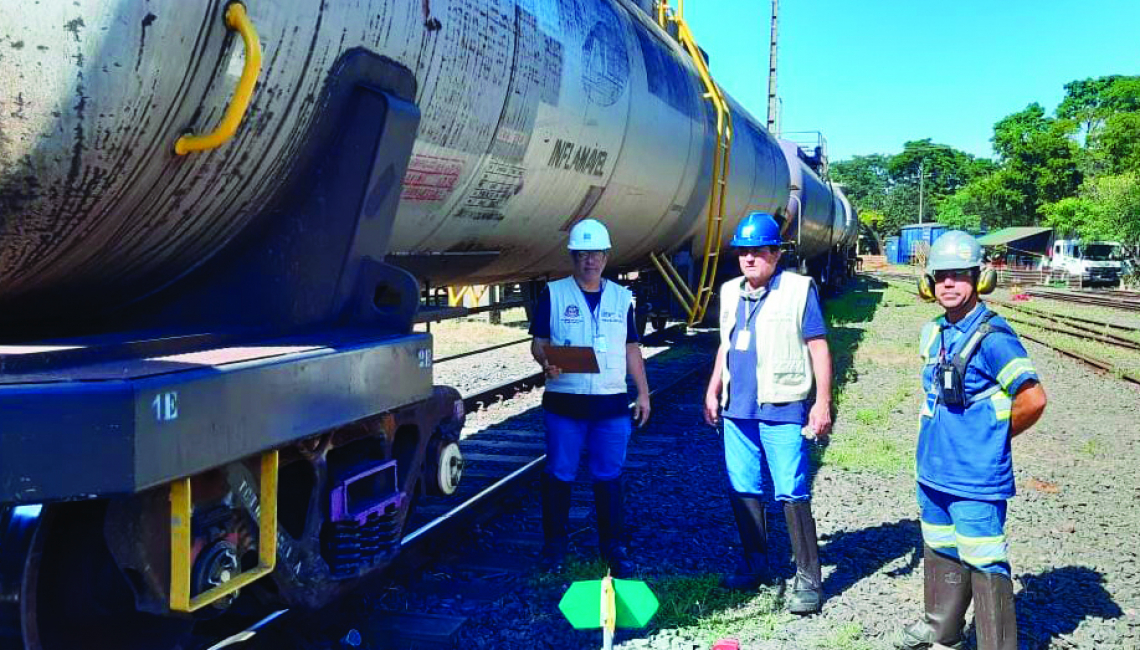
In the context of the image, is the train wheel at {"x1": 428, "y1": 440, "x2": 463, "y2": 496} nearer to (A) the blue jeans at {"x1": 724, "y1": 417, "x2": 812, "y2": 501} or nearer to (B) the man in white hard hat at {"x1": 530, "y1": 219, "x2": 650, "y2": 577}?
(B) the man in white hard hat at {"x1": 530, "y1": 219, "x2": 650, "y2": 577}

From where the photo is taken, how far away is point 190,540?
229 cm

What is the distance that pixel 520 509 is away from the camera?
5672 millimetres

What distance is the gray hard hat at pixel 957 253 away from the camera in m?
3.47

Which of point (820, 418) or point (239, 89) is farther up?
point (239, 89)

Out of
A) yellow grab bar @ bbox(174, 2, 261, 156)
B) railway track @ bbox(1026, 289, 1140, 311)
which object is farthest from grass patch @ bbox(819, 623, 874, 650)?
railway track @ bbox(1026, 289, 1140, 311)

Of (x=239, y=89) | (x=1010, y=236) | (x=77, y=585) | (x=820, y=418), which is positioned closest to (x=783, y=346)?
(x=820, y=418)

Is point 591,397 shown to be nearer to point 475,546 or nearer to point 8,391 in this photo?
point 475,546

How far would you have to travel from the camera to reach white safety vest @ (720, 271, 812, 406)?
4.27 m

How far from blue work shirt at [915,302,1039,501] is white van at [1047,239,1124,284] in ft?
131

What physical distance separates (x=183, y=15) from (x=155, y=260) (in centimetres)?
82

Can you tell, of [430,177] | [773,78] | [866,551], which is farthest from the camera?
[773,78]

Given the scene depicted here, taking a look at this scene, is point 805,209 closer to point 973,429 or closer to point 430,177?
point 973,429

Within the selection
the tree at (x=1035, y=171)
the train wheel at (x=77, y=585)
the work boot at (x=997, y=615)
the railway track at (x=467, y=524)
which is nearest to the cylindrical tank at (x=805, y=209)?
the railway track at (x=467, y=524)

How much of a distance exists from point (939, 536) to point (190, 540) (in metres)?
2.89
